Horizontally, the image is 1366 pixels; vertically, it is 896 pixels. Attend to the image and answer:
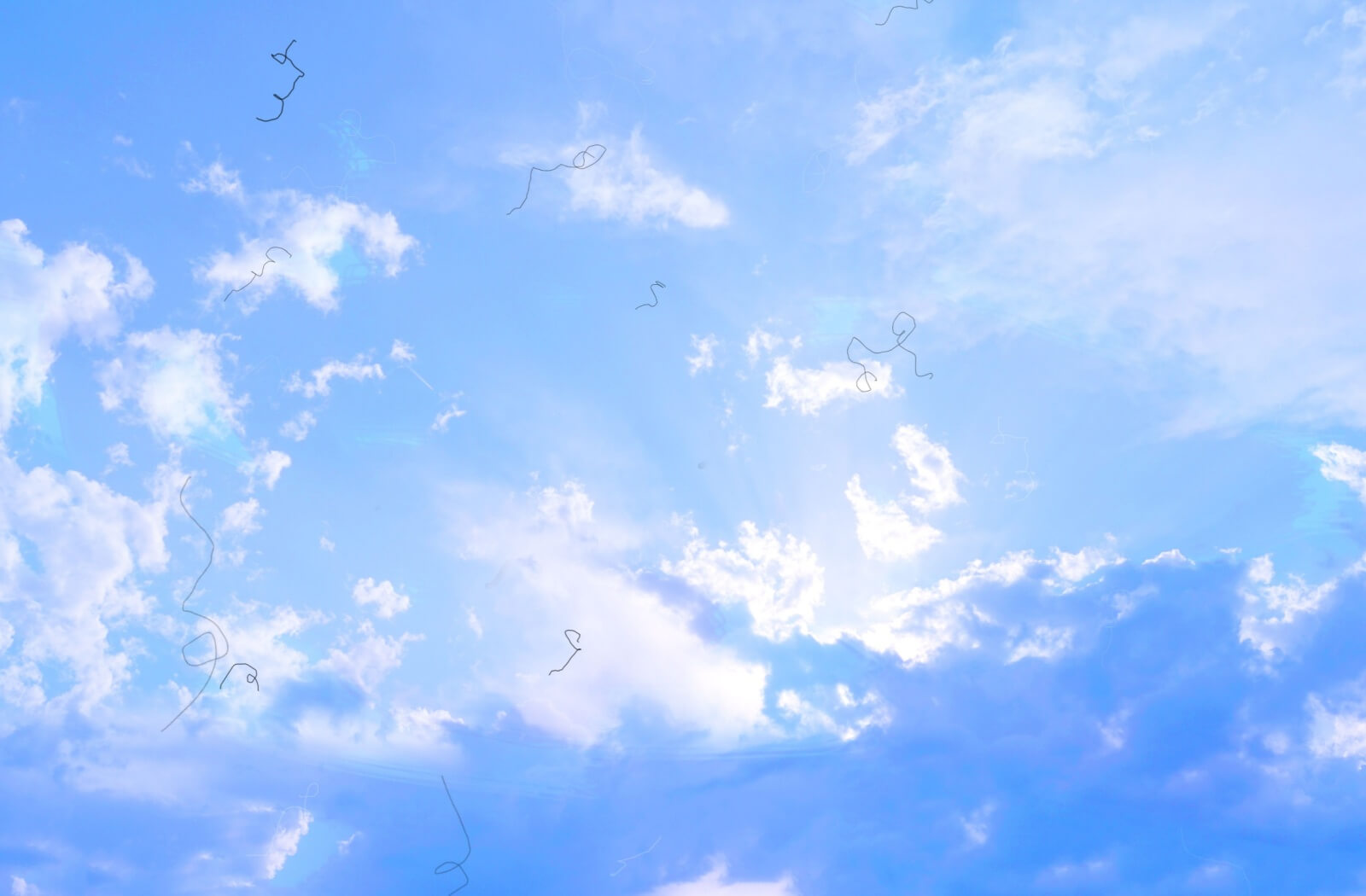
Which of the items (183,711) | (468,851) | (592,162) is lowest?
(468,851)

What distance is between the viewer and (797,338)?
6.84 meters

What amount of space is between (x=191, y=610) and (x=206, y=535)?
0.59m

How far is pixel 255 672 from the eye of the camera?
257 inches

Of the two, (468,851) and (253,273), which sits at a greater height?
(253,273)

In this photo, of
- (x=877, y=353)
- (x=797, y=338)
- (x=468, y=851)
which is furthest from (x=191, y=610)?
(x=877, y=353)

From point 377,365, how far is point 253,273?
1198 mm

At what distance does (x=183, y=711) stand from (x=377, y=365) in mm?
3026

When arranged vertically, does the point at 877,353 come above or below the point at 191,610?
above

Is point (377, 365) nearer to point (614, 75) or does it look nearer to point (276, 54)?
point (276, 54)

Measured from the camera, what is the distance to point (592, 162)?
6.80 meters

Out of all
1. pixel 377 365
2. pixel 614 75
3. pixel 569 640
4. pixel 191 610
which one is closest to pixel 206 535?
pixel 191 610

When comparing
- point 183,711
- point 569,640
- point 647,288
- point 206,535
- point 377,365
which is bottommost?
point 183,711

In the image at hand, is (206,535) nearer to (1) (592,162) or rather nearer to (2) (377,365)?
(2) (377,365)

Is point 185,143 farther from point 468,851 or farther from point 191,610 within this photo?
point 468,851
